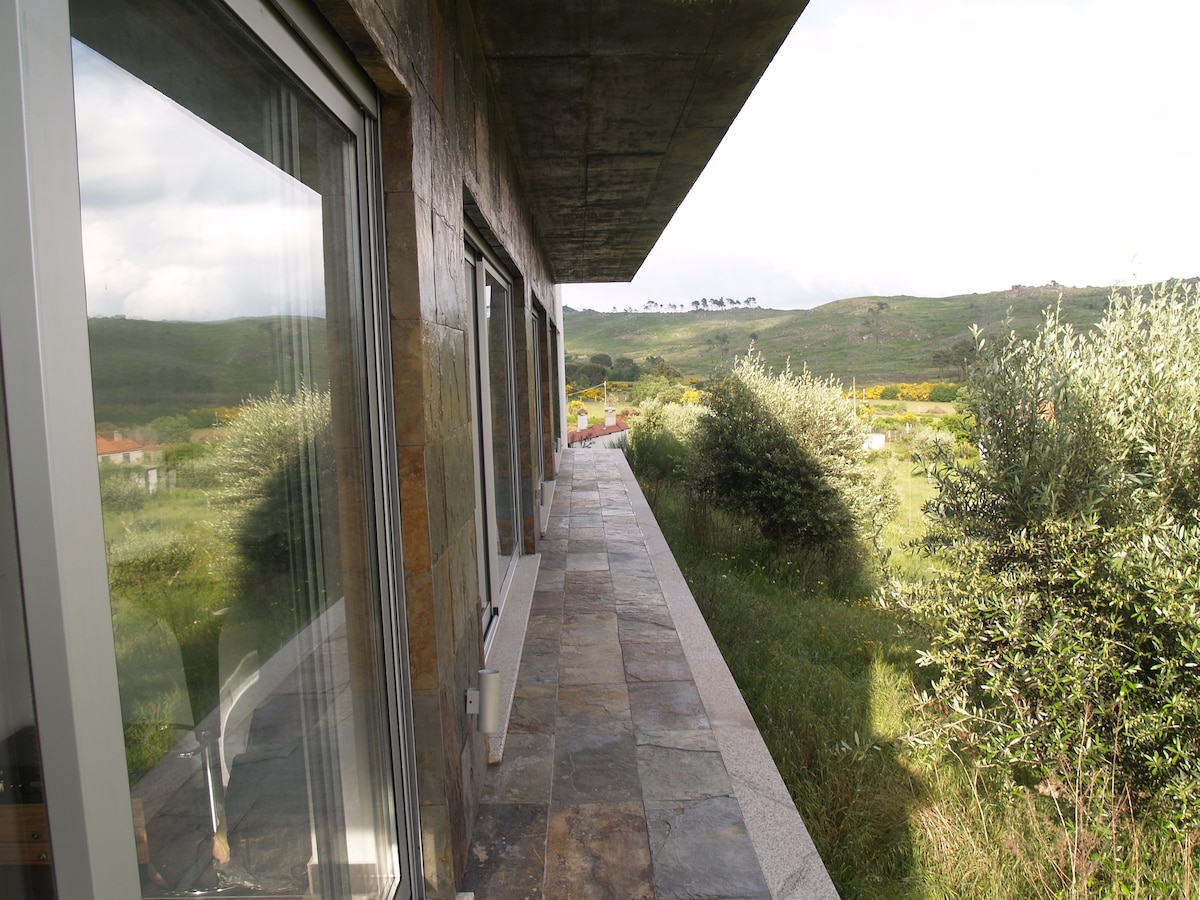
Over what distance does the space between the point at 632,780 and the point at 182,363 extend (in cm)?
242

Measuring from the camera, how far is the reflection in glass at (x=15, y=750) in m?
0.71

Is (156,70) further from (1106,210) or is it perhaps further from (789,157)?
(789,157)

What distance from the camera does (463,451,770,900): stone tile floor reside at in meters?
2.33

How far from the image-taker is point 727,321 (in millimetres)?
69750

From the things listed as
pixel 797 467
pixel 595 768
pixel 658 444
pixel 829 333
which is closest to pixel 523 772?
pixel 595 768

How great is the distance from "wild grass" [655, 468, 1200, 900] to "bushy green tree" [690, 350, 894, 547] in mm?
2349

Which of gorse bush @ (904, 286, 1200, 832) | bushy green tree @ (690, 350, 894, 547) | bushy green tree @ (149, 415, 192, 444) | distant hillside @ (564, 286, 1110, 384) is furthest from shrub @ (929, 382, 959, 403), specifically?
bushy green tree @ (149, 415, 192, 444)

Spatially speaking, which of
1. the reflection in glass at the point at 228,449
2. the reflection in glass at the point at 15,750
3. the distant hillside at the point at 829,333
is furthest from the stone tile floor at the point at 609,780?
the distant hillside at the point at 829,333

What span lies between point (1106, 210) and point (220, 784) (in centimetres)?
6641

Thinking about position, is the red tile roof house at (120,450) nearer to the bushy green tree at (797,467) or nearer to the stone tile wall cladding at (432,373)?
the stone tile wall cladding at (432,373)

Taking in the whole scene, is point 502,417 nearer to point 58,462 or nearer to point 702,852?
point 702,852

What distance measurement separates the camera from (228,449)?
1.20 metres

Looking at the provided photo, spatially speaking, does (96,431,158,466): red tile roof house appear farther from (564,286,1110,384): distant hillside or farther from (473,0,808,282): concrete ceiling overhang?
(564,286,1110,384): distant hillside

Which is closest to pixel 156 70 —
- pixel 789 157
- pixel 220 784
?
pixel 220 784
